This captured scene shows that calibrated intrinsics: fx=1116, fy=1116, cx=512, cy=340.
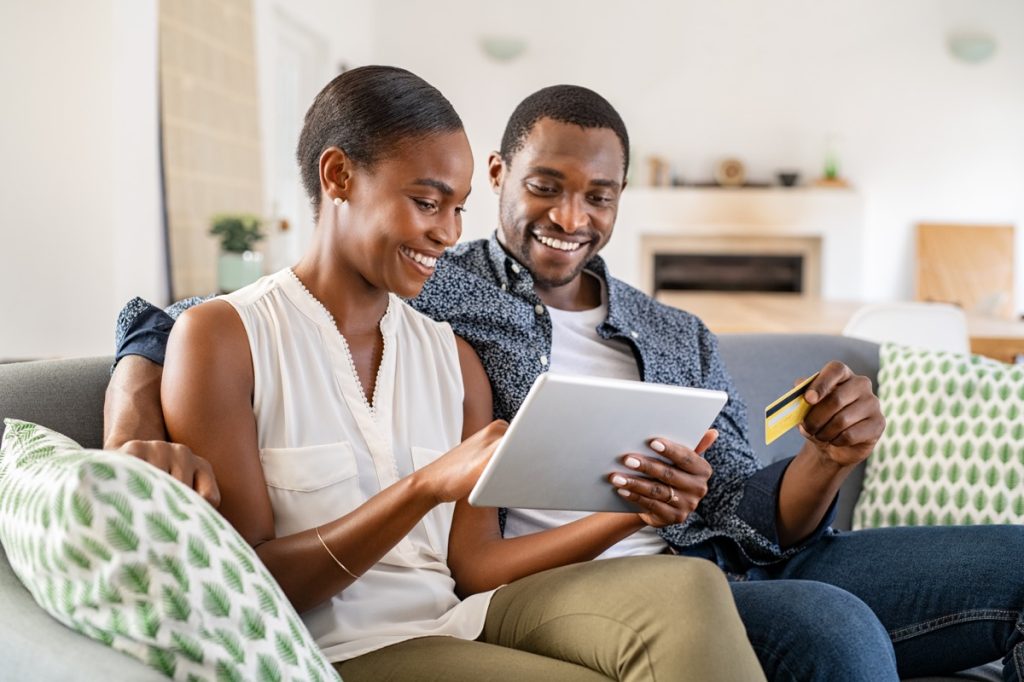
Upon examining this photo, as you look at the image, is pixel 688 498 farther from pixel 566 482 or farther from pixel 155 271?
pixel 155 271

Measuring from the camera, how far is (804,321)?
3.66 m

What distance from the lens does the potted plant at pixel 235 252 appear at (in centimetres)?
434

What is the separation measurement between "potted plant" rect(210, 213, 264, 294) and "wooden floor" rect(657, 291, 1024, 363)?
5.69 ft

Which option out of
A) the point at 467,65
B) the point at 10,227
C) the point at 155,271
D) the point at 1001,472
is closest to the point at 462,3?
the point at 467,65

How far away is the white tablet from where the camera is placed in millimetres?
1047

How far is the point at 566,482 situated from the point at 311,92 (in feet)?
19.0

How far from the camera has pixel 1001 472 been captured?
1907 mm

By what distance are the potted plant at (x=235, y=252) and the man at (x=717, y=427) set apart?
2627 millimetres

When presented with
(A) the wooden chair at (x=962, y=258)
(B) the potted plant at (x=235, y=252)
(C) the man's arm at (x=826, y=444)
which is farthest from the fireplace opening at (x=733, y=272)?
(C) the man's arm at (x=826, y=444)

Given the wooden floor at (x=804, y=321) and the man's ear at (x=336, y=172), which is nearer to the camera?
the man's ear at (x=336, y=172)

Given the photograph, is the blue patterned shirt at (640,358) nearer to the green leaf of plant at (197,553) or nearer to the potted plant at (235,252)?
the green leaf of plant at (197,553)

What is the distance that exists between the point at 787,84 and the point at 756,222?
3.27ft

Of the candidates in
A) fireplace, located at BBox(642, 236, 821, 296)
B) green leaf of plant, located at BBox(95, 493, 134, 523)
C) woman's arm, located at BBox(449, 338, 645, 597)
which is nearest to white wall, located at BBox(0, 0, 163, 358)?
woman's arm, located at BBox(449, 338, 645, 597)

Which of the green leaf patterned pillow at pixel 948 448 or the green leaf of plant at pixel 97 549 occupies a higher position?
the green leaf of plant at pixel 97 549
